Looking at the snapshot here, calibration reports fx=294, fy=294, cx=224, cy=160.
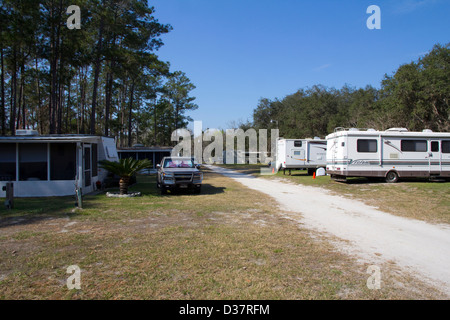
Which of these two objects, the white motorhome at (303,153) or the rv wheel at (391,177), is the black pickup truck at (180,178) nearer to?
the rv wheel at (391,177)

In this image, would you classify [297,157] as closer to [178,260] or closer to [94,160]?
[94,160]

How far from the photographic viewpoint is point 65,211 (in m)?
8.66

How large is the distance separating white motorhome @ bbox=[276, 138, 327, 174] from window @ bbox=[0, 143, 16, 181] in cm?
1655

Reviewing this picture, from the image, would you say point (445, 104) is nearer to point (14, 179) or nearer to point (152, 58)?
point (152, 58)

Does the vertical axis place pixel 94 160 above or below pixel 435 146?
below

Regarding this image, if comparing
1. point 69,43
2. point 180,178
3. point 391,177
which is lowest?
point 391,177

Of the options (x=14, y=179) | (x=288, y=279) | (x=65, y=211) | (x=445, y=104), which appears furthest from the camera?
(x=445, y=104)

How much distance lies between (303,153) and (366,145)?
6920 mm

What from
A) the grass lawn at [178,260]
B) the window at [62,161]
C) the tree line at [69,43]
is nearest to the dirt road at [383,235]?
the grass lawn at [178,260]

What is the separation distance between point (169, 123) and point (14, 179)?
33.3 m

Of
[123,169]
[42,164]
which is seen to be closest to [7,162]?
[42,164]

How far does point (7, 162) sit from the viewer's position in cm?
1177
